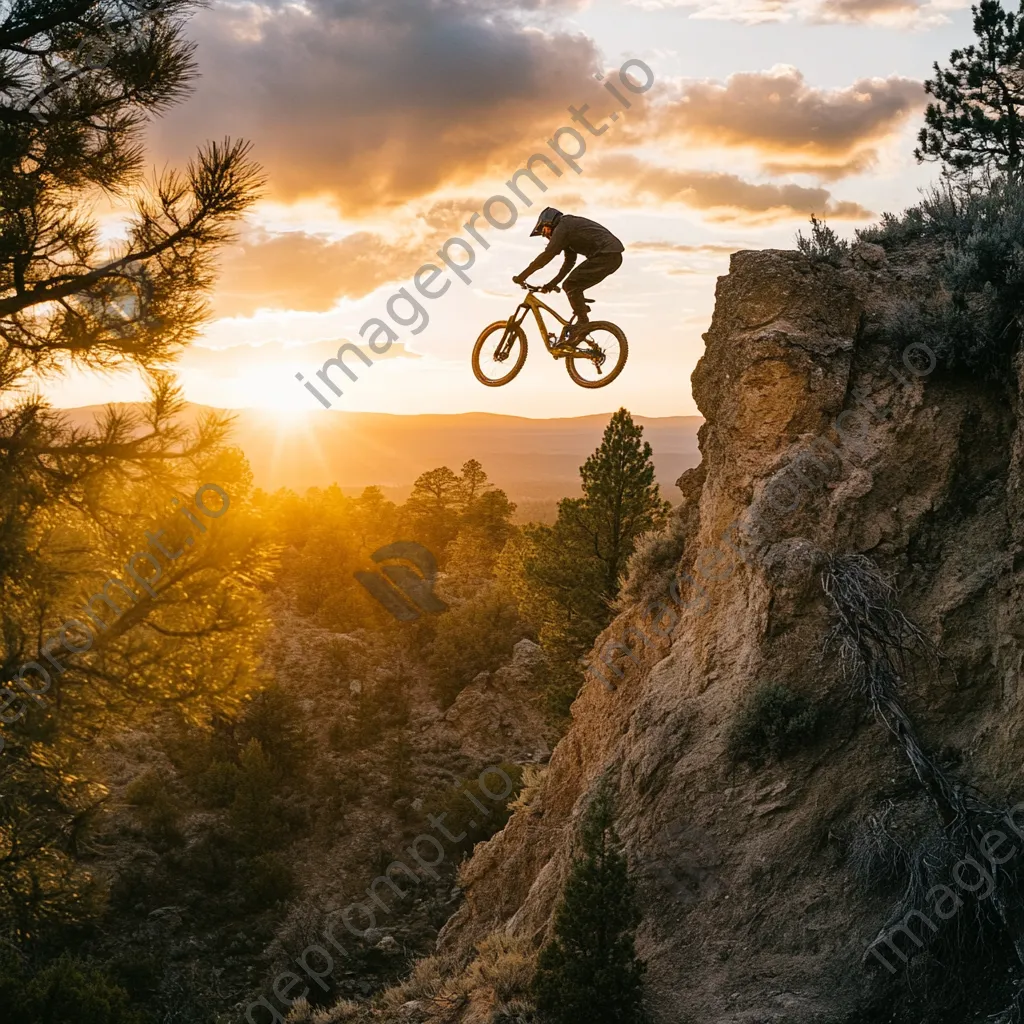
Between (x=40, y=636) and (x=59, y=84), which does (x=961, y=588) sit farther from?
(x=59, y=84)

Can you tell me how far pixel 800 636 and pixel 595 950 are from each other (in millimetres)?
4301

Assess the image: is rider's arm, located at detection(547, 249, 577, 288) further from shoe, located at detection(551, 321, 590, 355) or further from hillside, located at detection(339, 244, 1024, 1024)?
hillside, located at detection(339, 244, 1024, 1024)

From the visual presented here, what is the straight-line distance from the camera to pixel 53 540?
29.6ft

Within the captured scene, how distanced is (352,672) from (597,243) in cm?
2178

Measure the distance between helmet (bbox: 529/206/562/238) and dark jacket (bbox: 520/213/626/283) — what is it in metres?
0.08

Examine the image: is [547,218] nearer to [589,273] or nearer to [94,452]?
[589,273]

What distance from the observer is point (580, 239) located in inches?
428

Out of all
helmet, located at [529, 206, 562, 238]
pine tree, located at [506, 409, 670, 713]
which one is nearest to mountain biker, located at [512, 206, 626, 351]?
helmet, located at [529, 206, 562, 238]

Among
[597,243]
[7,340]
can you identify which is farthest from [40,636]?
[597,243]

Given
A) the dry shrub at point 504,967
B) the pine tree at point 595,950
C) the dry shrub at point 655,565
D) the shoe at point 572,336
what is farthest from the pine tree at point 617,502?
the pine tree at point 595,950

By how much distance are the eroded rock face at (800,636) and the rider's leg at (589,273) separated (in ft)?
7.70

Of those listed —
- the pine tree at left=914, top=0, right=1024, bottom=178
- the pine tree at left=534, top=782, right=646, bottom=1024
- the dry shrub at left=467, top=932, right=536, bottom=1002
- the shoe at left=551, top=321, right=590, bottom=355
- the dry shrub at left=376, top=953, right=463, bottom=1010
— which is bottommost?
the dry shrub at left=376, top=953, right=463, bottom=1010

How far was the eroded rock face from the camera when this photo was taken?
894 centimetres

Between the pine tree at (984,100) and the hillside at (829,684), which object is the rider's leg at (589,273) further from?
the pine tree at (984,100)
